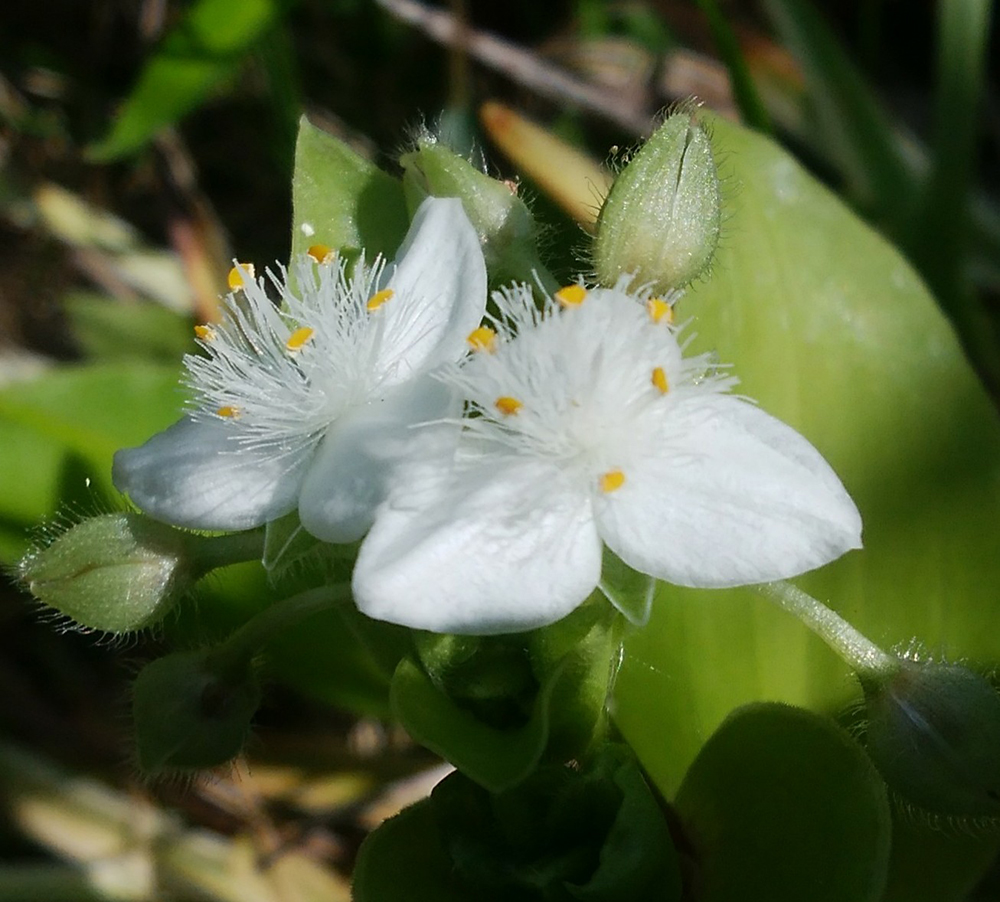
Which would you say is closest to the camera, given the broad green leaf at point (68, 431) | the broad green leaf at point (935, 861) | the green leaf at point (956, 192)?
the broad green leaf at point (935, 861)

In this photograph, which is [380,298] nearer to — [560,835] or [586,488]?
[586,488]

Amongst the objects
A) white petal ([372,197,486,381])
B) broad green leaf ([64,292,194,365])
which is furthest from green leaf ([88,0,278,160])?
white petal ([372,197,486,381])

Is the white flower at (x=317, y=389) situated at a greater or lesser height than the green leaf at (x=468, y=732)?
greater

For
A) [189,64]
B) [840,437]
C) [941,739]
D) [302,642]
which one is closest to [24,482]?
[302,642]

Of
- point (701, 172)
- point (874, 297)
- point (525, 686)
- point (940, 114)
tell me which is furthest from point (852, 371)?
point (940, 114)

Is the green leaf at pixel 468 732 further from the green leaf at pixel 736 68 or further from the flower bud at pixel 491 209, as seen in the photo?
the green leaf at pixel 736 68

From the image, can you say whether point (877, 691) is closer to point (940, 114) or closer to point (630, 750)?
point (630, 750)

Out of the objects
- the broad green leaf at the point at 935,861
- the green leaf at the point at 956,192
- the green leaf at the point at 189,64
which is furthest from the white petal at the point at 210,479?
the green leaf at the point at 956,192

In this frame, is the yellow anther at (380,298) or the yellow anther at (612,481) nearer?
the yellow anther at (612,481)
